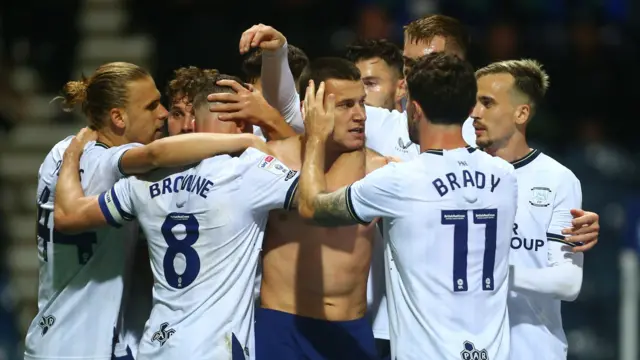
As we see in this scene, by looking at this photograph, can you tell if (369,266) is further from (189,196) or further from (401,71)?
(401,71)

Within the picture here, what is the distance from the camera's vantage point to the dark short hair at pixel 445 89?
5.02 metres

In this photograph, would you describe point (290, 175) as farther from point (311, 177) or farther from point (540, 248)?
point (540, 248)

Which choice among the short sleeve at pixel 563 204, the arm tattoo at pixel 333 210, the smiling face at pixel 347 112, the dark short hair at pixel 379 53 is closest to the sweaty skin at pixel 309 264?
the smiling face at pixel 347 112

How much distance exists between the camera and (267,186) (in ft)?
17.3

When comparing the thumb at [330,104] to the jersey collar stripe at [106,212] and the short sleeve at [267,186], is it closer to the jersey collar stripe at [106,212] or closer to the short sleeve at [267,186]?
the short sleeve at [267,186]

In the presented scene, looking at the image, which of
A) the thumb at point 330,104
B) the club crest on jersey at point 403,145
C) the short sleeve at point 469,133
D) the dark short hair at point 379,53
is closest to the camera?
the thumb at point 330,104

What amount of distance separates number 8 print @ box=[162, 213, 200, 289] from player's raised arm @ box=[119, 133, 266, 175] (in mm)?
251

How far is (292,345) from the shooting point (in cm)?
556

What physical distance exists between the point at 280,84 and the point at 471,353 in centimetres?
173

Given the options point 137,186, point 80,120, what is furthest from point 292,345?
point 80,120

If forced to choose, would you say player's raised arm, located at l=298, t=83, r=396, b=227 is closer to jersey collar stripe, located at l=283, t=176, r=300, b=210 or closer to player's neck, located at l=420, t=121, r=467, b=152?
jersey collar stripe, located at l=283, t=176, r=300, b=210

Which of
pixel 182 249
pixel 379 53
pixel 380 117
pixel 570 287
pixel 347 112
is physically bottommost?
pixel 570 287

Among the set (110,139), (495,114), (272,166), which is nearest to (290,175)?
(272,166)

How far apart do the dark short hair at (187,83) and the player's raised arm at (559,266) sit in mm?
1772
